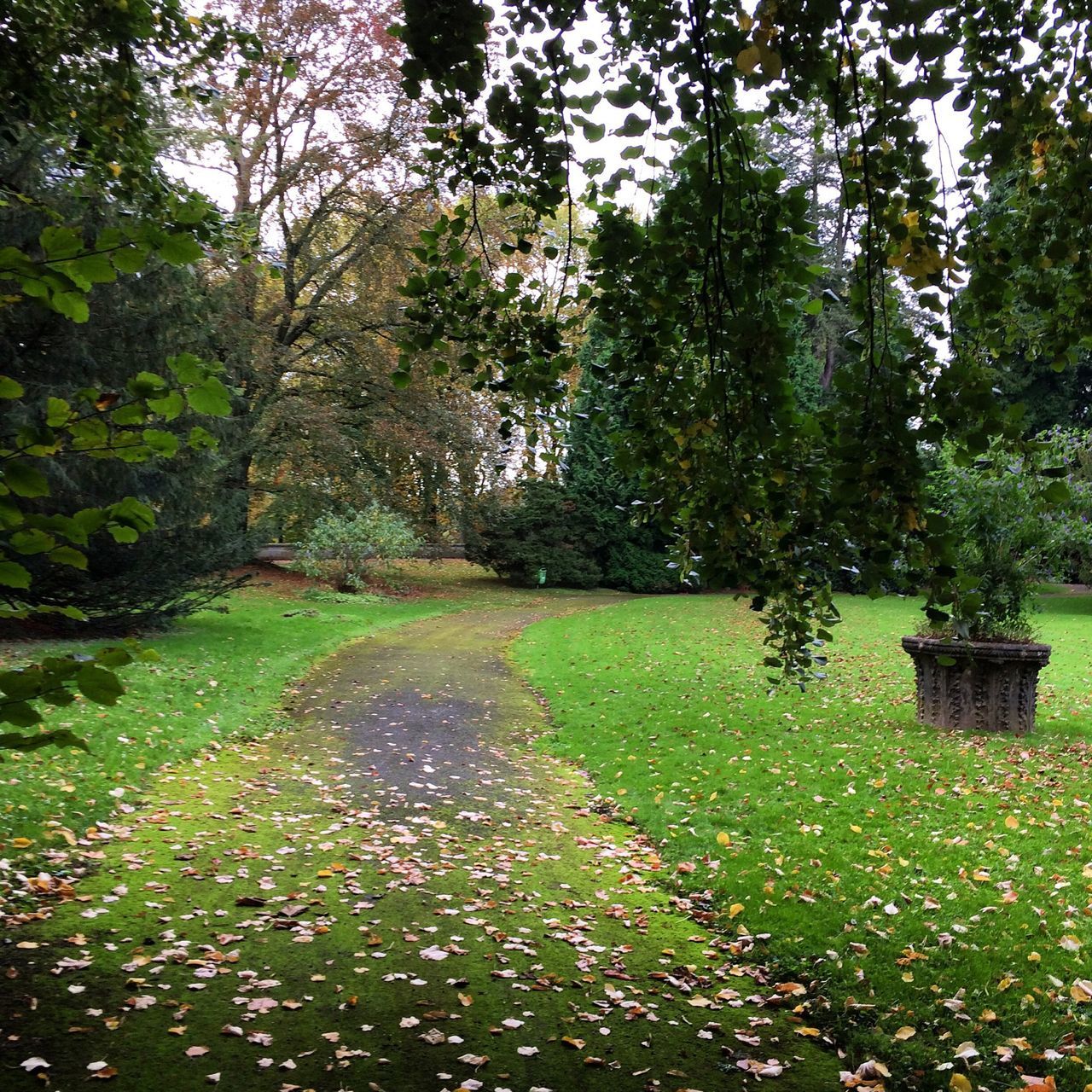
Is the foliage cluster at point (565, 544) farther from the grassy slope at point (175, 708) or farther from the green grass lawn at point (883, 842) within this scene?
the green grass lawn at point (883, 842)

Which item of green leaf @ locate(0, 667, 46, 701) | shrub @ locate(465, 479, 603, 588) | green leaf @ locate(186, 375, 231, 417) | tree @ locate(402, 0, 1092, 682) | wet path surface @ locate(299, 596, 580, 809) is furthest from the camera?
shrub @ locate(465, 479, 603, 588)

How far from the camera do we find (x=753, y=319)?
2.96 m

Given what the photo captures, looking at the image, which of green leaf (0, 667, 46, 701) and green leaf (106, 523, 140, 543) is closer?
green leaf (0, 667, 46, 701)

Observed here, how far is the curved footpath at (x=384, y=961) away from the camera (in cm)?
328

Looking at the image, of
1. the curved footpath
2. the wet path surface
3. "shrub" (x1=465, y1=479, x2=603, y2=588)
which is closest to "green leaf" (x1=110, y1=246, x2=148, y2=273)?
the curved footpath

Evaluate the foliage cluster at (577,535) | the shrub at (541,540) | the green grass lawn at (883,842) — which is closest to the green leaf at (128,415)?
the green grass lawn at (883,842)

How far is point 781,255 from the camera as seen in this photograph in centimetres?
311

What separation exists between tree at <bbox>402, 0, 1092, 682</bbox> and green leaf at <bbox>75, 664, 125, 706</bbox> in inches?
85.5

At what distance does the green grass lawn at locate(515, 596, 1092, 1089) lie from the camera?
371 cm

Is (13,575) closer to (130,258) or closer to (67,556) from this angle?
(67,556)

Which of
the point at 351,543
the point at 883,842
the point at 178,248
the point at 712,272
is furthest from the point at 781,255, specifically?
the point at 351,543

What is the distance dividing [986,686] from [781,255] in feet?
23.5

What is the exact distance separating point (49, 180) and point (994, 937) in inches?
466

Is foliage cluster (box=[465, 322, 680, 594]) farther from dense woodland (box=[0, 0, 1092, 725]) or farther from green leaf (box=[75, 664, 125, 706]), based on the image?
green leaf (box=[75, 664, 125, 706])
